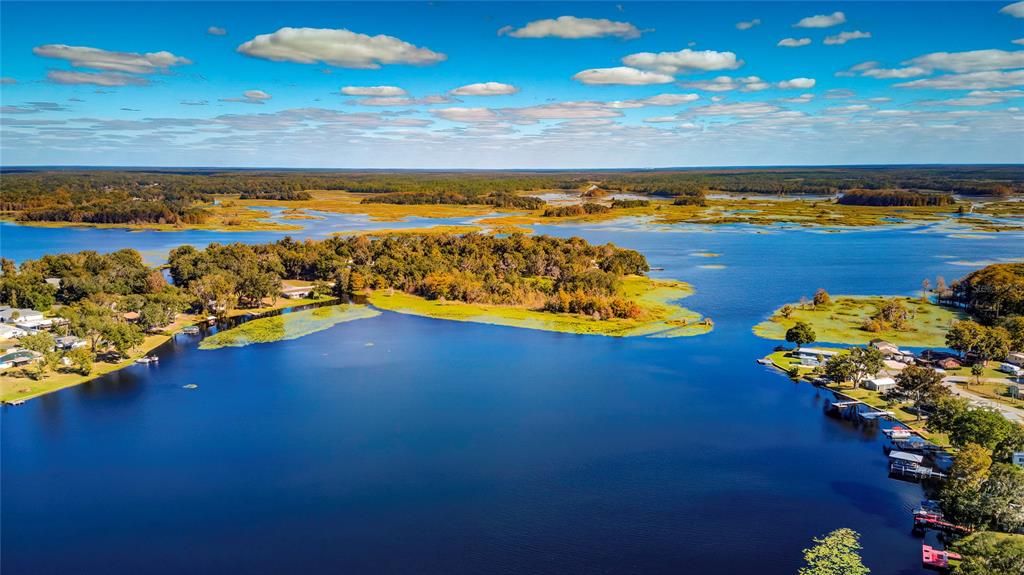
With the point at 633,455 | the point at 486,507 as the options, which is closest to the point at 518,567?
the point at 486,507

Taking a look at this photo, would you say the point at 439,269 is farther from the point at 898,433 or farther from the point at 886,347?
the point at 898,433

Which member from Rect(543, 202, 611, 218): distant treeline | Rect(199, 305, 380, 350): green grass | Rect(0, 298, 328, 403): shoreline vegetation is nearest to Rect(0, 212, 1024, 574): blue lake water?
Rect(0, 298, 328, 403): shoreline vegetation

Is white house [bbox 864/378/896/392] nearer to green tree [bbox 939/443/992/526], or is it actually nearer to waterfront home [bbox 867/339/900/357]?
waterfront home [bbox 867/339/900/357]

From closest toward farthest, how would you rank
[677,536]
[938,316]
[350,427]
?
[677,536] < [350,427] < [938,316]

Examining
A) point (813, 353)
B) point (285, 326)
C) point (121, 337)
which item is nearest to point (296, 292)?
point (285, 326)

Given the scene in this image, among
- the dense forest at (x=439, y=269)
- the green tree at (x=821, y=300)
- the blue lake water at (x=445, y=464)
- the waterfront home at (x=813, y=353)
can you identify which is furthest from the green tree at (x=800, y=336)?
the green tree at (x=821, y=300)

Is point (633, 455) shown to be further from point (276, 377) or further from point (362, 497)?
point (276, 377)
